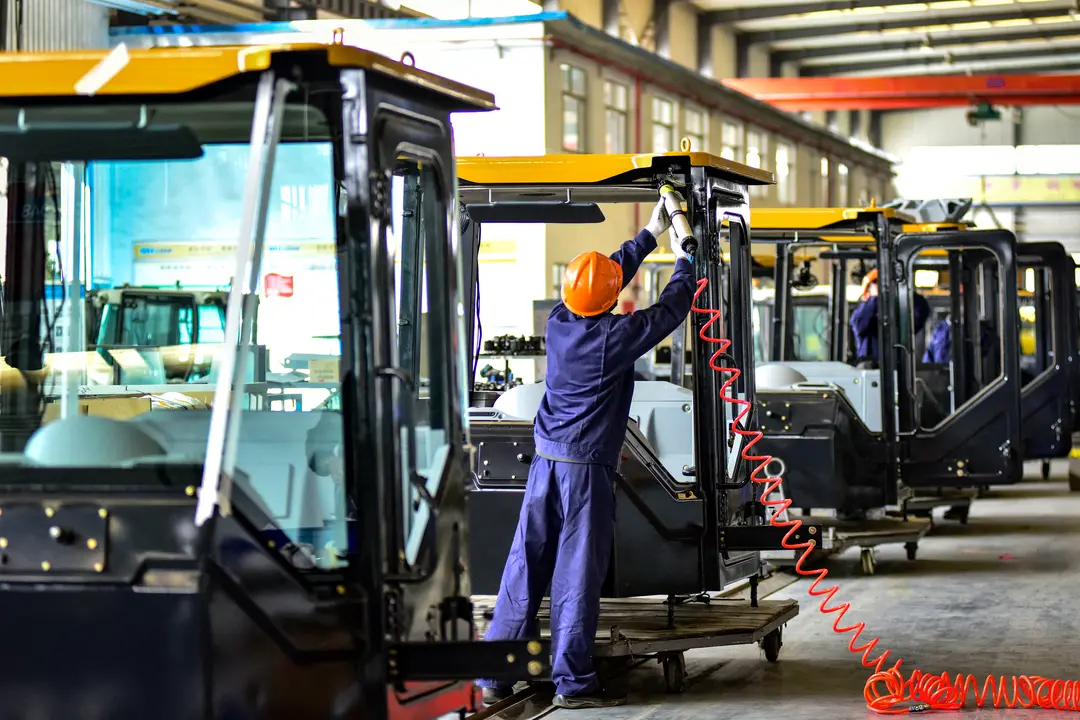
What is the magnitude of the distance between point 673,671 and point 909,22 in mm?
28869

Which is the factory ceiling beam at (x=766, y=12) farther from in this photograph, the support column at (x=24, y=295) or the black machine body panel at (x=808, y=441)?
the support column at (x=24, y=295)

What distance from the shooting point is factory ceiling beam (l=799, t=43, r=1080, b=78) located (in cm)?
3847

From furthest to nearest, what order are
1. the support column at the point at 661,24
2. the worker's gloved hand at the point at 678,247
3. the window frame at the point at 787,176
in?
the window frame at the point at 787,176, the support column at the point at 661,24, the worker's gloved hand at the point at 678,247

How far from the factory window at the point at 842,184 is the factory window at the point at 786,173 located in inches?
166

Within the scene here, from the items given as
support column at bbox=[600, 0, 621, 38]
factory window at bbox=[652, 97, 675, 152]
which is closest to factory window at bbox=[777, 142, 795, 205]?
factory window at bbox=[652, 97, 675, 152]

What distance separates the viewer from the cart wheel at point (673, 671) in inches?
292

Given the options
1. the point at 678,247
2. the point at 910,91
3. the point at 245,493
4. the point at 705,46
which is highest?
the point at 705,46

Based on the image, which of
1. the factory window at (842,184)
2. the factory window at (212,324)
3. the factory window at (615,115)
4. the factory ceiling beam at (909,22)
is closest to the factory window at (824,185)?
the factory window at (842,184)

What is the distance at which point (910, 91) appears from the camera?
115ft

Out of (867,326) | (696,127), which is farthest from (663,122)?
(867,326)

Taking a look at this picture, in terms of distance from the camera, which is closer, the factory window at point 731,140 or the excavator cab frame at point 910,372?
the excavator cab frame at point 910,372

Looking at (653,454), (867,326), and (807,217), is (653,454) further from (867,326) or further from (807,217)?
(867,326)

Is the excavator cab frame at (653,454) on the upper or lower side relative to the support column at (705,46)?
lower

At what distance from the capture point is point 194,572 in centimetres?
381
